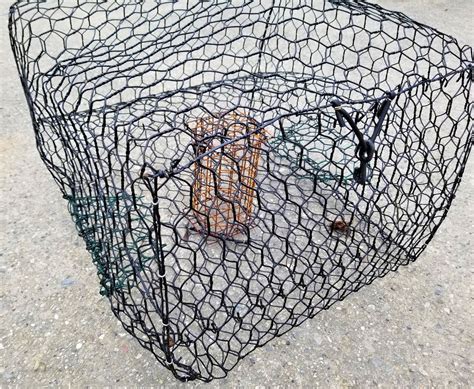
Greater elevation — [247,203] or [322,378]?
[247,203]

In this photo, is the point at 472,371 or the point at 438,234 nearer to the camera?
the point at 472,371

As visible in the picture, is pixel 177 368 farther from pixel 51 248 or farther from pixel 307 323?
pixel 51 248

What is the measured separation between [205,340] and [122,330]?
17 centimetres

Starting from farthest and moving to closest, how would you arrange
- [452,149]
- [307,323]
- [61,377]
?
[452,149] < [307,323] < [61,377]

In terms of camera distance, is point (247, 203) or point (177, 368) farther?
point (247, 203)

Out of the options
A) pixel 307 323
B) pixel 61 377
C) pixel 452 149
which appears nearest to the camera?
pixel 61 377

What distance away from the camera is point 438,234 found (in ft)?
4.10

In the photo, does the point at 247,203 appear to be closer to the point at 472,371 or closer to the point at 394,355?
the point at 394,355

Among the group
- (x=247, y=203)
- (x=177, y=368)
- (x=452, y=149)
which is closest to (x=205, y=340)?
(x=177, y=368)

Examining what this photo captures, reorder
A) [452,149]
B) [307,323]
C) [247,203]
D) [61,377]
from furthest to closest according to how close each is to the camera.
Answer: [452,149]
[247,203]
[307,323]
[61,377]

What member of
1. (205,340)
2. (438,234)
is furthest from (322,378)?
(438,234)

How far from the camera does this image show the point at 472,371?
0.96 m

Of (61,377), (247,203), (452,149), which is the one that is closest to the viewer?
(61,377)

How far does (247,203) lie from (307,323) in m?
0.30
